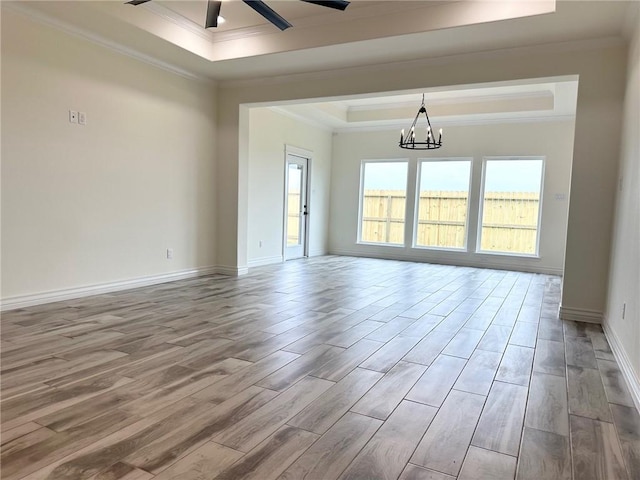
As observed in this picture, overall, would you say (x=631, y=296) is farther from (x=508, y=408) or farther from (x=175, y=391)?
(x=175, y=391)

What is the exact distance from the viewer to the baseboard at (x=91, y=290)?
391 cm

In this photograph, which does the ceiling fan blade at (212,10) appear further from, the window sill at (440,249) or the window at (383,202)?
the window sill at (440,249)

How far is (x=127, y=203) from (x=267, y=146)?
3134 millimetres

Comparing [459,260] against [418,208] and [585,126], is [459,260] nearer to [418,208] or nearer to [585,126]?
[418,208]

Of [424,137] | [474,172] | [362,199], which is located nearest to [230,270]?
[362,199]

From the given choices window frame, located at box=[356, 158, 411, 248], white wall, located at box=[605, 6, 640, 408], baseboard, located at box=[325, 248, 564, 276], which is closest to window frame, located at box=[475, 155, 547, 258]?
baseboard, located at box=[325, 248, 564, 276]

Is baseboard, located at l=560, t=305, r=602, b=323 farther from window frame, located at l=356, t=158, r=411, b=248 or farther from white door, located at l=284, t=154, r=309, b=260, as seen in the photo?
white door, located at l=284, t=154, r=309, b=260

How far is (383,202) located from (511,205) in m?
2.62

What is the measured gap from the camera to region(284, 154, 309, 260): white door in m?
8.22

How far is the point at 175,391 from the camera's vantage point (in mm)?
2354

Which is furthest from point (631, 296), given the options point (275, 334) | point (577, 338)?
point (275, 334)

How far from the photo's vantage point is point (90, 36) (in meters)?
4.31

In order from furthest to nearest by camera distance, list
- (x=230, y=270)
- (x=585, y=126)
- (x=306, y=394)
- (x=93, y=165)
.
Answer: (x=230, y=270)
(x=93, y=165)
(x=585, y=126)
(x=306, y=394)

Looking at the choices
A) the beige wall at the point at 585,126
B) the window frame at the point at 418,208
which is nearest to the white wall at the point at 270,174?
the window frame at the point at 418,208
